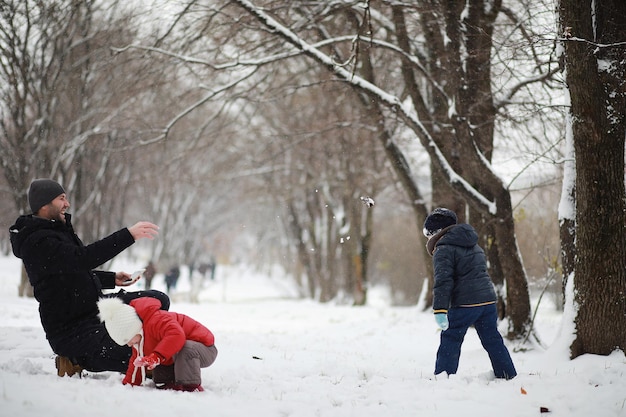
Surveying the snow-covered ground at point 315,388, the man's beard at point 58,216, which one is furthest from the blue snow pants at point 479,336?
the man's beard at point 58,216

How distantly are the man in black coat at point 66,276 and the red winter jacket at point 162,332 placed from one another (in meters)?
0.23

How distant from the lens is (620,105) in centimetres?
678

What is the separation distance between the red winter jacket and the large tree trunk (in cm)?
425

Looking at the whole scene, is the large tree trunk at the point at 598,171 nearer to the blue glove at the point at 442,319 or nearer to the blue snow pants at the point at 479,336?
the blue snow pants at the point at 479,336

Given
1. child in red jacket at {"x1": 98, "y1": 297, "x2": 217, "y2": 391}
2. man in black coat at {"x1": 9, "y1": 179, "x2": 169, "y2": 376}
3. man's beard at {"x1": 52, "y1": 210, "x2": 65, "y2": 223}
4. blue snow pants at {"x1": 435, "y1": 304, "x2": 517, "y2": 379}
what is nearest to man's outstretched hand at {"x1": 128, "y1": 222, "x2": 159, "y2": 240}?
man in black coat at {"x1": 9, "y1": 179, "x2": 169, "y2": 376}

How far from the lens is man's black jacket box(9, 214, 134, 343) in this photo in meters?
5.09

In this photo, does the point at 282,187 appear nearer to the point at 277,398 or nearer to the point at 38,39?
the point at 38,39

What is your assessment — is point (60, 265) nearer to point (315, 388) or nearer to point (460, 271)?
point (315, 388)

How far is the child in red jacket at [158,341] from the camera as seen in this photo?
4.94 metres

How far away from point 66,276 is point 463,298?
12.3 feet

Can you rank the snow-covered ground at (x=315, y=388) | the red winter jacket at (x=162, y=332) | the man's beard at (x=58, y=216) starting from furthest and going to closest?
the man's beard at (x=58, y=216) < the red winter jacket at (x=162, y=332) < the snow-covered ground at (x=315, y=388)

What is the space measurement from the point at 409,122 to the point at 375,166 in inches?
487

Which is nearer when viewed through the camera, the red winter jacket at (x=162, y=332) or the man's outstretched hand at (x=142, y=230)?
the red winter jacket at (x=162, y=332)

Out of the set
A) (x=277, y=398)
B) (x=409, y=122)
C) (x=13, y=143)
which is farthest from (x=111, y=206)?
(x=277, y=398)
